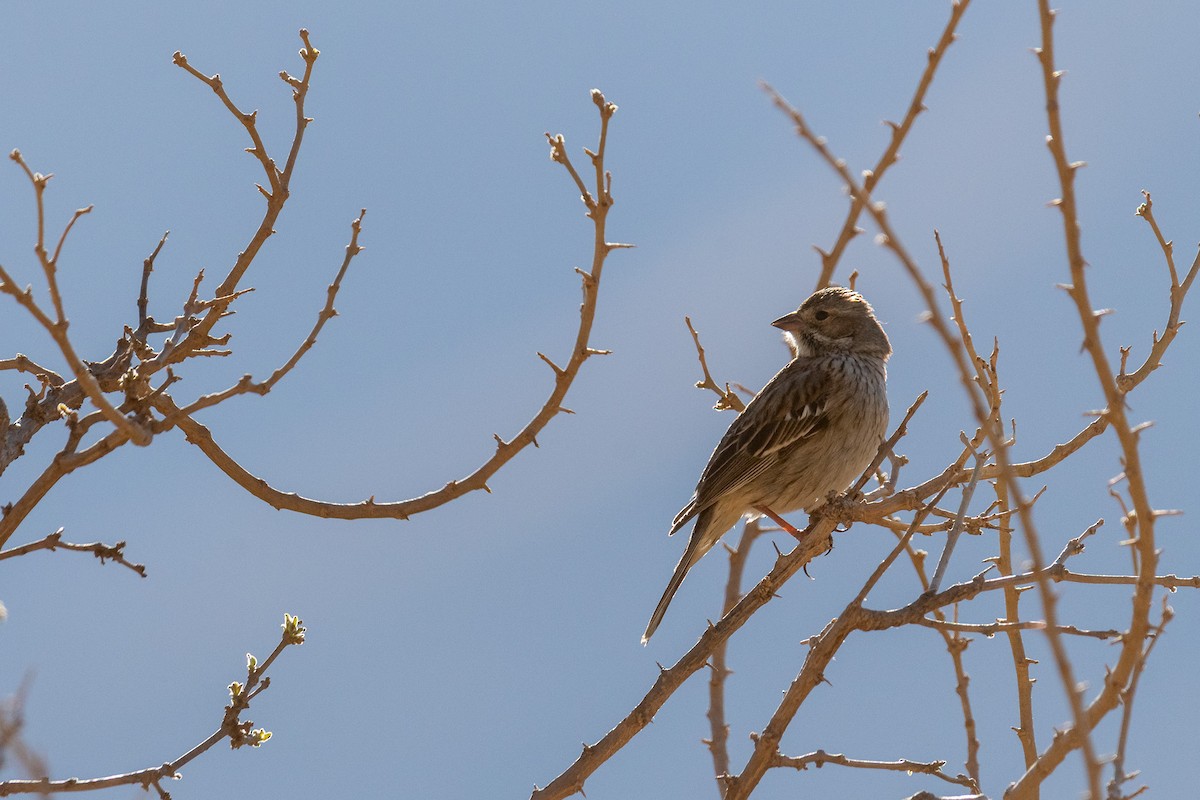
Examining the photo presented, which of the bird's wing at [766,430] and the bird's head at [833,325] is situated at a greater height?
the bird's head at [833,325]

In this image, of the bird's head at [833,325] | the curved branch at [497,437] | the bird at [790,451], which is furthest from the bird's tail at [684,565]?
the curved branch at [497,437]

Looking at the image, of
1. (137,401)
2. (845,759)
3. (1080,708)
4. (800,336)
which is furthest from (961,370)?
(800,336)

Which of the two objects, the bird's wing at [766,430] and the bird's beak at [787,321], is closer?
the bird's wing at [766,430]

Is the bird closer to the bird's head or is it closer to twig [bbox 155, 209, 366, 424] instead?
the bird's head

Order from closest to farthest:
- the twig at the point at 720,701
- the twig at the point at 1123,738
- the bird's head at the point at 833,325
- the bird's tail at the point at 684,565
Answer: the twig at the point at 1123,738, the twig at the point at 720,701, the bird's tail at the point at 684,565, the bird's head at the point at 833,325

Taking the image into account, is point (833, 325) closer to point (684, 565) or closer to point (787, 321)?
point (787, 321)

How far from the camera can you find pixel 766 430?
7793 mm

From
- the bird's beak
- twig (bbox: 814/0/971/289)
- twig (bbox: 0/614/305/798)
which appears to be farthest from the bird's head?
twig (bbox: 0/614/305/798)

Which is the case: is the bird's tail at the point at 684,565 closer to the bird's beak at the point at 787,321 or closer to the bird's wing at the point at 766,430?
the bird's wing at the point at 766,430

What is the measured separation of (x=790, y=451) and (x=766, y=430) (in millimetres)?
210

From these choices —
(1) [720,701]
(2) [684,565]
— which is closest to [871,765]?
(1) [720,701]

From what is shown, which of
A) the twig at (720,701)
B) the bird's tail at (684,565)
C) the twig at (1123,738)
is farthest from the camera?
the bird's tail at (684,565)

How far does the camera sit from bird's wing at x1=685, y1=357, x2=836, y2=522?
758 cm

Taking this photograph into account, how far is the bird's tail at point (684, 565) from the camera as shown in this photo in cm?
722
